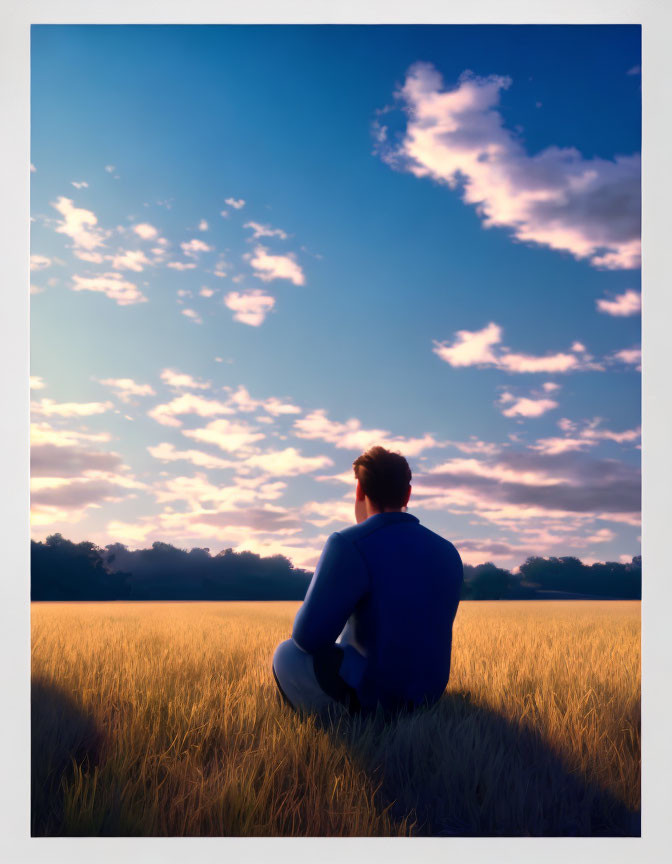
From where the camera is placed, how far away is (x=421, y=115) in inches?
108

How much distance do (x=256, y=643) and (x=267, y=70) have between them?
3104mm

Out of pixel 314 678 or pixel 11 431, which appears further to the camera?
pixel 11 431

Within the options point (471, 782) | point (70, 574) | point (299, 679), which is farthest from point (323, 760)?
point (70, 574)

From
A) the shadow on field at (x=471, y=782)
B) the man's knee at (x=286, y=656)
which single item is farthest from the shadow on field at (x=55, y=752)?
the shadow on field at (x=471, y=782)

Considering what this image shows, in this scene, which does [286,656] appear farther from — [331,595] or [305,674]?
[331,595]

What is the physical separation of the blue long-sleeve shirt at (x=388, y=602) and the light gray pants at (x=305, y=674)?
0.11 feet

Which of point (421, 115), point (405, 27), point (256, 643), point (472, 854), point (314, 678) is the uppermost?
point (405, 27)

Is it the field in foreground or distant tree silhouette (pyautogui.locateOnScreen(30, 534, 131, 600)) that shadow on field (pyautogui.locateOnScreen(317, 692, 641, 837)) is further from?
distant tree silhouette (pyautogui.locateOnScreen(30, 534, 131, 600))

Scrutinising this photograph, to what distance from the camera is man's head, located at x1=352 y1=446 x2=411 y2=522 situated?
217 cm

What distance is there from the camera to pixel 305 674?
2.05 meters

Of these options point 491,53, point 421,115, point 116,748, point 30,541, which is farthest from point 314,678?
point 491,53

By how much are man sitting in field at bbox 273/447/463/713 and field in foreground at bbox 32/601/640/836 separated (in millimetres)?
107

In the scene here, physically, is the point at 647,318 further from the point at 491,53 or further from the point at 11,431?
the point at 11,431

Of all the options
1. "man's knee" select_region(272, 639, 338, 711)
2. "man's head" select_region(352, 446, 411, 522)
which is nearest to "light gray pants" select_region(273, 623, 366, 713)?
"man's knee" select_region(272, 639, 338, 711)
